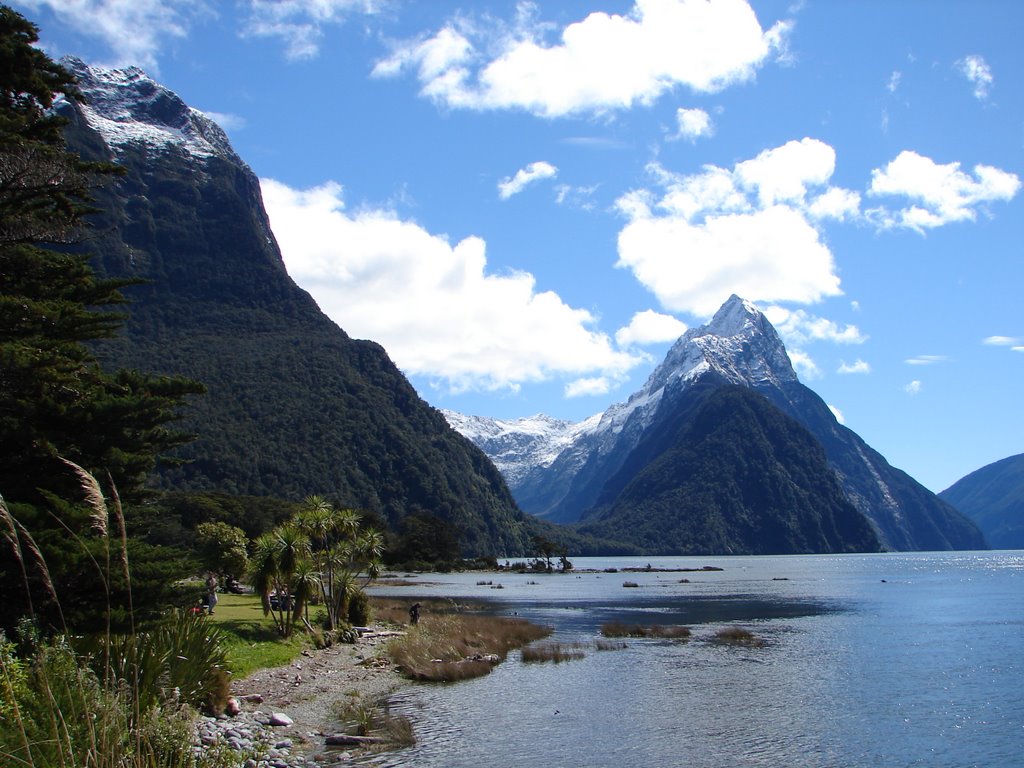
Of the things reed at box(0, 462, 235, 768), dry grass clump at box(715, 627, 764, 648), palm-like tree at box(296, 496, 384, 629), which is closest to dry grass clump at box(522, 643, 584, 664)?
dry grass clump at box(715, 627, 764, 648)

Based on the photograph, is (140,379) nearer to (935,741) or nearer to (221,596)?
(935,741)

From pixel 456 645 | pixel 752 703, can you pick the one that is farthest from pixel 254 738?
pixel 456 645

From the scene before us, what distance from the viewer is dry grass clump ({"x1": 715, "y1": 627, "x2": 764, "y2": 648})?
49.9m

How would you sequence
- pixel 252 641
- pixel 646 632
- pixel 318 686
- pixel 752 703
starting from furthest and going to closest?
pixel 646 632, pixel 252 641, pixel 752 703, pixel 318 686

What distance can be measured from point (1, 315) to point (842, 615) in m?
65.8

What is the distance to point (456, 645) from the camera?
42969 millimetres

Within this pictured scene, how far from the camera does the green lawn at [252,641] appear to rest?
31.3m

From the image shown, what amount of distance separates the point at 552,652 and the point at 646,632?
12.7 m

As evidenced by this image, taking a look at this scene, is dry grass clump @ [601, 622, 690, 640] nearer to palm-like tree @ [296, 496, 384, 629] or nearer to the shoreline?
palm-like tree @ [296, 496, 384, 629]

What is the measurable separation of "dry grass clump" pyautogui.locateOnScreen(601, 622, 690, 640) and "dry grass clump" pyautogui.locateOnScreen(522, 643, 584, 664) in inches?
278

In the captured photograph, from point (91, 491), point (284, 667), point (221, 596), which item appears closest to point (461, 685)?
point (284, 667)

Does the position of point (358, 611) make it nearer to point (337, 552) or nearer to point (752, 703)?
point (337, 552)

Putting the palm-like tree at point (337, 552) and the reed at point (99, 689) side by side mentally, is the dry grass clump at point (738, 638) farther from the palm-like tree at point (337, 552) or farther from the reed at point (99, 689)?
the reed at point (99, 689)

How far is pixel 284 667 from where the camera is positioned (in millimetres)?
33500
